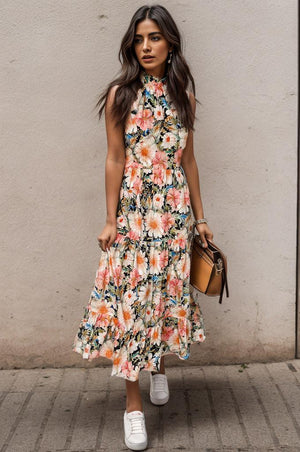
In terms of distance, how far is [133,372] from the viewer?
3133 millimetres

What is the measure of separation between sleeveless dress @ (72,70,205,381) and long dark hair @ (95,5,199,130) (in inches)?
1.6

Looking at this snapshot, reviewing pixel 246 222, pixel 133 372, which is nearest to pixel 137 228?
pixel 133 372

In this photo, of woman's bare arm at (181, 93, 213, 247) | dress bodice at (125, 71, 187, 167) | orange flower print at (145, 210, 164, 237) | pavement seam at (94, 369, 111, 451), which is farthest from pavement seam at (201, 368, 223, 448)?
dress bodice at (125, 71, 187, 167)

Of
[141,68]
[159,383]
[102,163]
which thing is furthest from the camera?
[102,163]

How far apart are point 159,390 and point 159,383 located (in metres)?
0.05

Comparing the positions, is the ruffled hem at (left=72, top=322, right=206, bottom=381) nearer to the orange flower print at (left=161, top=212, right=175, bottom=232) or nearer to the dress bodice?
the orange flower print at (left=161, top=212, right=175, bottom=232)

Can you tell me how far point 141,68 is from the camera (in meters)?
3.17

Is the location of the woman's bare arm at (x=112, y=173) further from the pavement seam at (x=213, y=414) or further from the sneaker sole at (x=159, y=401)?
the pavement seam at (x=213, y=414)

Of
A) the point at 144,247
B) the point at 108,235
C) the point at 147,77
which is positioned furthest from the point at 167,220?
the point at 147,77

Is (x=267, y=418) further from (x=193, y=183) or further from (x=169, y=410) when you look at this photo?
(x=193, y=183)

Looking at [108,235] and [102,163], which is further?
[102,163]

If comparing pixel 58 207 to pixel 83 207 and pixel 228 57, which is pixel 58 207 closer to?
pixel 83 207

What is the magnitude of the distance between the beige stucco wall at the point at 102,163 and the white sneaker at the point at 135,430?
89cm

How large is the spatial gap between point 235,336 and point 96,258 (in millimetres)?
1014
